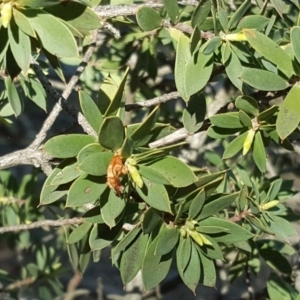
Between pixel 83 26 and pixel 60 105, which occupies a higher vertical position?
pixel 83 26

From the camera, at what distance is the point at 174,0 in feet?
→ 2.58

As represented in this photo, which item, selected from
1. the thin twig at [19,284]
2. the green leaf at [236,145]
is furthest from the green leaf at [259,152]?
the thin twig at [19,284]

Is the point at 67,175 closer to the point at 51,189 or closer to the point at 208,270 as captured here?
the point at 51,189

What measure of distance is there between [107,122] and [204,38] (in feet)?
0.69

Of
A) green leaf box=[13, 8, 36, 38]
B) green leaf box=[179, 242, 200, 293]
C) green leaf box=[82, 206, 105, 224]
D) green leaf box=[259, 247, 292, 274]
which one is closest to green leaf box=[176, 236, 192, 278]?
green leaf box=[179, 242, 200, 293]

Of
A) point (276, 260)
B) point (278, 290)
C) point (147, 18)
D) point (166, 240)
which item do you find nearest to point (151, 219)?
point (166, 240)

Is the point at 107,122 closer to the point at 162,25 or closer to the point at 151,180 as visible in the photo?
the point at 151,180

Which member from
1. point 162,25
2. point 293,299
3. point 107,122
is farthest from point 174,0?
point 293,299

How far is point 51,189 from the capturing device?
0.76m

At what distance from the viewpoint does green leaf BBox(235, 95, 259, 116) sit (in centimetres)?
81

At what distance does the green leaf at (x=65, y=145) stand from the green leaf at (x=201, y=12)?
21cm

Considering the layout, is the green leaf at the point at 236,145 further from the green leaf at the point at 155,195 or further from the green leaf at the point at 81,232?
the green leaf at the point at 81,232

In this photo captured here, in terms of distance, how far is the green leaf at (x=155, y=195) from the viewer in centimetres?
72

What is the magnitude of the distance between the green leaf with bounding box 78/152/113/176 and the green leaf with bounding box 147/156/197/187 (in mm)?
66
